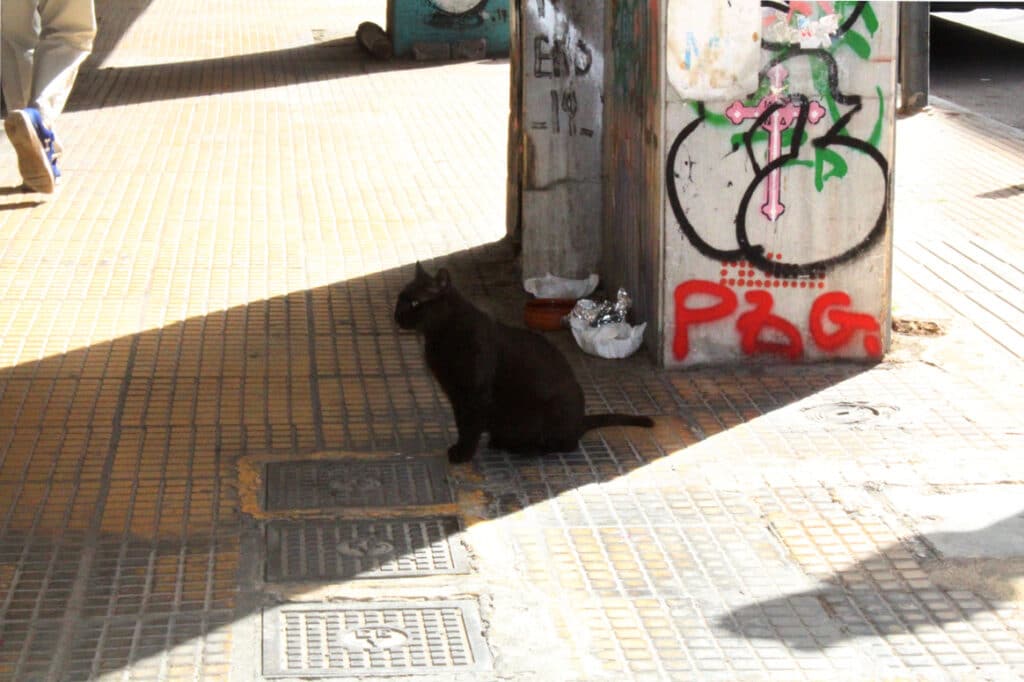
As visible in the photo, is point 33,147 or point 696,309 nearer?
point 696,309

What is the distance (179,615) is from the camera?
15.7 feet

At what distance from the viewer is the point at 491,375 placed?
5957 mm

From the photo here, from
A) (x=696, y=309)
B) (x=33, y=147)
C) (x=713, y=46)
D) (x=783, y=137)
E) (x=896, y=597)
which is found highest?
(x=713, y=46)

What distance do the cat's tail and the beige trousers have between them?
19.6 ft

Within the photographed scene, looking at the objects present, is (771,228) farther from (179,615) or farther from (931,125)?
(931,125)

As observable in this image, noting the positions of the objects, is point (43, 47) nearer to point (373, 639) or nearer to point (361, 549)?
point (361, 549)

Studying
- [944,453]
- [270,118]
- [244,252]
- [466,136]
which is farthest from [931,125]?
[944,453]

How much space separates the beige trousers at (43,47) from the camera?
10859 mm

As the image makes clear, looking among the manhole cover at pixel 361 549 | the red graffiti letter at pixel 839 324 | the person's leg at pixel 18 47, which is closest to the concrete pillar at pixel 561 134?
the red graffiti letter at pixel 839 324

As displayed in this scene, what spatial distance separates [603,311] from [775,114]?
1.36 m

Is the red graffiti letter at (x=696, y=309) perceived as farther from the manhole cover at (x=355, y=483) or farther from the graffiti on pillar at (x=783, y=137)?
the manhole cover at (x=355, y=483)

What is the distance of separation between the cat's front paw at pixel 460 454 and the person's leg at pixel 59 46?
19.4 ft

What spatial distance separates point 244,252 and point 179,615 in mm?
4865

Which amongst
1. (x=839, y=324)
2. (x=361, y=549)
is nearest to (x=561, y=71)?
(x=839, y=324)
